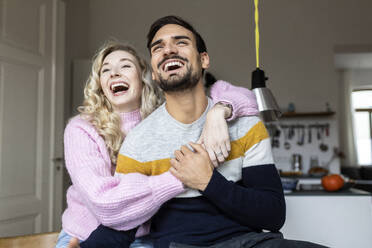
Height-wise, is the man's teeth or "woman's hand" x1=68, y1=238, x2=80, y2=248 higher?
the man's teeth

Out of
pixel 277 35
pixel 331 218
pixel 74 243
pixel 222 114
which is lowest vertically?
pixel 331 218

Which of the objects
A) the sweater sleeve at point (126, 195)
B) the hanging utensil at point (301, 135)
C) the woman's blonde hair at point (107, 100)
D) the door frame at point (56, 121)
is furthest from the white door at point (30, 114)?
the hanging utensil at point (301, 135)

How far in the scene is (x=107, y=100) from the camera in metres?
1.55

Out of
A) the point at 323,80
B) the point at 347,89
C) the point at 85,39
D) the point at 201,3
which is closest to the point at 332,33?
the point at 323,80

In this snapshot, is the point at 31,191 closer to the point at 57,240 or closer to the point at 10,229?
the point at 10,229

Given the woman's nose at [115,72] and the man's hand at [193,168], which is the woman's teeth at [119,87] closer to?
the woman's nose at [115,72]

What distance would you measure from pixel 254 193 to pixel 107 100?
0.81 meters

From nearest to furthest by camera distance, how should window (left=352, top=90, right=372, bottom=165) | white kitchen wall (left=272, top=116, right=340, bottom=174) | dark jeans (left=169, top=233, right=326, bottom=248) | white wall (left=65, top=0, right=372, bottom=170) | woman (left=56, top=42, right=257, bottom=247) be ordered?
dark jeans (left=169, top=233, right=326, bottom=248) < woman (left=56, top=42, right=257, bottom=247) < white kitchen wall (left=272, top=116, right=340, bottom=174) < white wall (left=65, top=0, right=372, bottom=170) < window (left=352, top=90, right=372, bottom=165)

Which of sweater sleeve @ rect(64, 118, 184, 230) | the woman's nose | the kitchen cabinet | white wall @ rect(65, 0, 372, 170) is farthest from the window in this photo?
sweater sleeve @ rect(64, 118, 184, 230)

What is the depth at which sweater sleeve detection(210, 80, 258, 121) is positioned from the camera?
3.97 ft

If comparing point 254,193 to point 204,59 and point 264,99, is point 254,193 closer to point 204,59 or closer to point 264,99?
point 264,99

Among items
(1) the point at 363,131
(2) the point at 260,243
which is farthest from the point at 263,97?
(1) the point at 363,131

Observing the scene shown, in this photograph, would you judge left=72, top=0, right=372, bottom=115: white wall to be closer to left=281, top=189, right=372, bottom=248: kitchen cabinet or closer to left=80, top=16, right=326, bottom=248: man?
left=281, top=189, right=372, bottom=248: kitchen cabinet

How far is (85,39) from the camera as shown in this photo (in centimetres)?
508
